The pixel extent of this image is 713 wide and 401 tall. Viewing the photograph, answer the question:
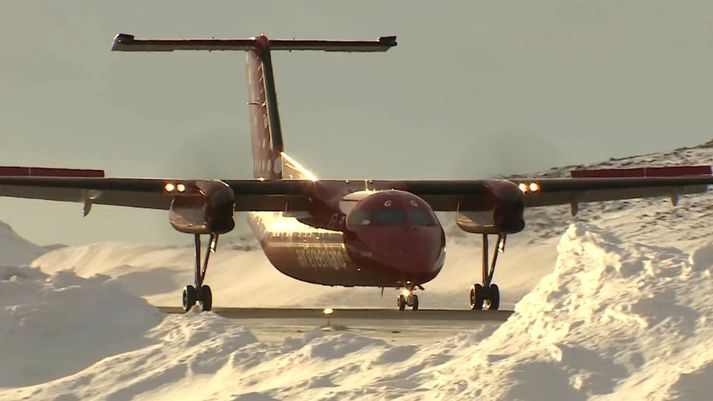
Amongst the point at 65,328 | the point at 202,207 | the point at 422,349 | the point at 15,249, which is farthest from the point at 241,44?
the point at 15,249

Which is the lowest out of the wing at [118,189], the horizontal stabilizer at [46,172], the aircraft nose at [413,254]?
the aircraft nose at [413,254]

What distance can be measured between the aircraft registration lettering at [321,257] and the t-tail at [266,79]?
679 cm

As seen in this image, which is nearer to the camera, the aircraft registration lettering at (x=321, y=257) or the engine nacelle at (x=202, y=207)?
the engine nacelle at (x=202, y=207)

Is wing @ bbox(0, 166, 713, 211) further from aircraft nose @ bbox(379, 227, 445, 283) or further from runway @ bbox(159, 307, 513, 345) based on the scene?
aircraft nose @ bbox(379, 227, 445, 283)

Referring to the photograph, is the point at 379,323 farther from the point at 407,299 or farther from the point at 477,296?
the point at 477,296

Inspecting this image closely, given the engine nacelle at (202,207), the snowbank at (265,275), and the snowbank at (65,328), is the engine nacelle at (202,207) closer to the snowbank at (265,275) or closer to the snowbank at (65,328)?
the snowbank at (65,328)

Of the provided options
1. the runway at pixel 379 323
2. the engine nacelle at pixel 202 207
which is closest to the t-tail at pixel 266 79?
the runway at pixel 379 323

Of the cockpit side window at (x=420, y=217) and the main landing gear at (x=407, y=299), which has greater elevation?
the cockpit side window at (x=420, y=217)

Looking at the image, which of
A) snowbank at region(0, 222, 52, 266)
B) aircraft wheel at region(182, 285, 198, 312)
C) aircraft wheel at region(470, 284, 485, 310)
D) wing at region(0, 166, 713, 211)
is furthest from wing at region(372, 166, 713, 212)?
snowbank at region(0, 222, 52, 266)

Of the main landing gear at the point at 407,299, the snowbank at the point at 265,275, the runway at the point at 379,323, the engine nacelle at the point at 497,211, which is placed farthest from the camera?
the snowbank at the point at 265,275

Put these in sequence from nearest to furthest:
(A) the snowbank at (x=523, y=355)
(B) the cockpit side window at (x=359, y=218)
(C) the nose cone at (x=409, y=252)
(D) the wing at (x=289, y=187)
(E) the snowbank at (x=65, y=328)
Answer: (A) the snowbank at (x=523, y=355) → (E) the snowbank at (x=65, y=328) → (C) the nose cone at (x=409, y=252) → (B) the cockpit side window at (x=359, y=218) → (D) the wing at (x=289, y=187)

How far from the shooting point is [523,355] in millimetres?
16172

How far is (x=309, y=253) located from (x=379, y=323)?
5712 millimetres

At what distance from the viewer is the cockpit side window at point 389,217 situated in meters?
29.5
